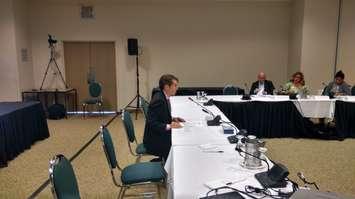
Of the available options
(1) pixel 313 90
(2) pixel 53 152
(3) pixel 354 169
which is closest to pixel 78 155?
(2) pixel 53 152

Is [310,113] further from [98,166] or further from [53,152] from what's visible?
[53,152]

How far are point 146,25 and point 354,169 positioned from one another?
5.72m

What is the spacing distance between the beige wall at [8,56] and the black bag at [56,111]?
86cm

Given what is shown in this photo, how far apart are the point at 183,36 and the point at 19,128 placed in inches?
186

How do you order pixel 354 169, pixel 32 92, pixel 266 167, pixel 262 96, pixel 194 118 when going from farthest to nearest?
pixel 32 92 < pixel 262 96 < pixel 354 169 < pixel 194 118 < pixel 266 167

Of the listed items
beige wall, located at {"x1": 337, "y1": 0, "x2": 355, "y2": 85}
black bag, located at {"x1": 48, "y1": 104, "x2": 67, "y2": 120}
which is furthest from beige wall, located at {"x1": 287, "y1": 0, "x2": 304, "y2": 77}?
black bag, located at {"x1": 48, "y1": 104, "x2": 67, "y2": 120}

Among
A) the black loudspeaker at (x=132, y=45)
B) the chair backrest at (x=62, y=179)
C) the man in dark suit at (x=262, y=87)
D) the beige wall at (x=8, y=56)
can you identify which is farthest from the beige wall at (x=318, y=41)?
the beige wall at (x=8, y=56)

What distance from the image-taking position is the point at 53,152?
14.7ft

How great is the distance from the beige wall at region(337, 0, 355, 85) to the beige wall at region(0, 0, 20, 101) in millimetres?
7750

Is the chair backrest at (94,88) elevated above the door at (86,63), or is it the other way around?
the door at (86,63)

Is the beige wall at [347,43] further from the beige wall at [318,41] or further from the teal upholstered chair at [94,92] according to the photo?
the teal upholstered chair at [94,92]

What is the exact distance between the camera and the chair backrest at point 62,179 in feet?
4.81

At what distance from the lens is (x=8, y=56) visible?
6.80m

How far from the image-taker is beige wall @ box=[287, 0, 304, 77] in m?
7.12
